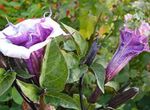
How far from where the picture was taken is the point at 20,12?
5.17 ft

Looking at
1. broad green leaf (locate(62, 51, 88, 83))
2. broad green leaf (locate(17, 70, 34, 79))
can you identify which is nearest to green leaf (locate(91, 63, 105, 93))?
broad green leaf (locate(62, 51, 88, 83))

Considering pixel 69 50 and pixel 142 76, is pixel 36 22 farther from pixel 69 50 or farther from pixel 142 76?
pixel 142 76

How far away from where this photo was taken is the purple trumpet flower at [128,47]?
3.07 feet

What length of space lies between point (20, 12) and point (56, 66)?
2.56 ft

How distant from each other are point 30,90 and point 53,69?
6 cm

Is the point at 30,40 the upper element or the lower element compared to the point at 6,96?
upper

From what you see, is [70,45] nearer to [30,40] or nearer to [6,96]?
[30,40]

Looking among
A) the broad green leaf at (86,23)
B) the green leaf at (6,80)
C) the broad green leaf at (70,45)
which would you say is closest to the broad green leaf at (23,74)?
the green leaf at (6,80)

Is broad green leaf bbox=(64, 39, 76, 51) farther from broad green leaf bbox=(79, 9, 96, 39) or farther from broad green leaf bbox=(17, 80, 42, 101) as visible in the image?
broad green leaf bbox=(79, 9, 96, 39)

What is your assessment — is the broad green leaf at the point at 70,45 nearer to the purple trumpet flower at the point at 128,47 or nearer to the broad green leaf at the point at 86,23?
the purple trumpet flower at the point at 128,47

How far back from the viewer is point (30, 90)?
836mm

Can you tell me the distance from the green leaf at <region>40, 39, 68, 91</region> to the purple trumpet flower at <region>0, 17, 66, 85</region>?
0.8 inches

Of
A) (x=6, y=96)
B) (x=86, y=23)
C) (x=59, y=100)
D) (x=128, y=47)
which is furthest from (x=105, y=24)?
(x=59, y=100)

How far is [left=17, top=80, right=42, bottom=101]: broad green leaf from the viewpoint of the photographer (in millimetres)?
821
